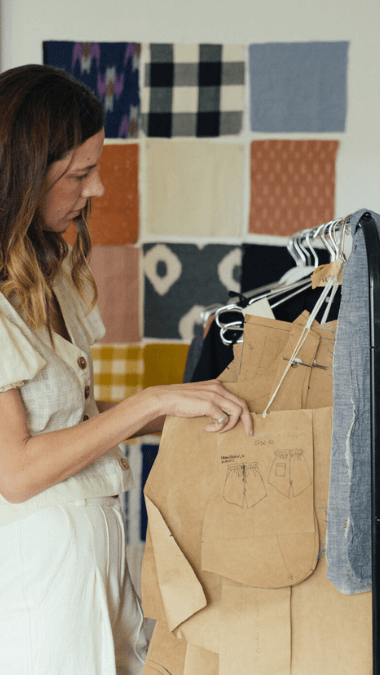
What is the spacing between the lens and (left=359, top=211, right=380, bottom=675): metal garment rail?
2.13 ft

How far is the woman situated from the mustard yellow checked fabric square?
1113mm

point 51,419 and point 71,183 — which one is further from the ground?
point 71,183

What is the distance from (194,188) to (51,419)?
129 cm

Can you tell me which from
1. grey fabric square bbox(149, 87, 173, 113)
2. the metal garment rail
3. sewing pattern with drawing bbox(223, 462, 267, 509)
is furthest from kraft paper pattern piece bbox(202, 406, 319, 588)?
grey fabric square bbox(149, 87, 173, 113)

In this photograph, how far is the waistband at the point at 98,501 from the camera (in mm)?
925

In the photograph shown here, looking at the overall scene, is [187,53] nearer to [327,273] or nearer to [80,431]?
[327,273]

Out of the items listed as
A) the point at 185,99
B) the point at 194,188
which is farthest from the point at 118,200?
the point at 185,99

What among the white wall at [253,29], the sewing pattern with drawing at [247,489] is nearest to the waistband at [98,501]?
the sewing pattern with drawing at [247,489]

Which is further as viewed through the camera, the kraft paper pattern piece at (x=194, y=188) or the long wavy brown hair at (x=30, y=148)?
the kraft paper pattern piece at (x=194, y=188)

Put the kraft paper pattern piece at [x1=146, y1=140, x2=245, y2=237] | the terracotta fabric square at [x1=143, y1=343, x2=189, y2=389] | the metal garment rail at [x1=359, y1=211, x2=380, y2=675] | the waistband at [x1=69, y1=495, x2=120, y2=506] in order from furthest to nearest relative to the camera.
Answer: the terracotta fabric square at [x1=143, y1=343, x2=189, y2=389], the kraft paper pattern piece at [x1=146, y1=140, x2=245, y2=237], the waistband at [x1=69, y1=495, x2=120, y2=506], the metal garment rail at [x1=359, y1=211, x2=380, y2=675]

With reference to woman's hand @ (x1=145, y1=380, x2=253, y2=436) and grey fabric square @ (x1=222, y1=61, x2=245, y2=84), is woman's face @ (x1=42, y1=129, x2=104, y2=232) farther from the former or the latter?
grey fabric square @ (x1=222, y1=61, x2=245, y2=84)

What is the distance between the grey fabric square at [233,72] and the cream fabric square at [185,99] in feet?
0.35

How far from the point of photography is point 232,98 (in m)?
1.96

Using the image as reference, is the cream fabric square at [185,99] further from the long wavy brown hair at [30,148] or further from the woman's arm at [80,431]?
the woman's arm at [80,431]
